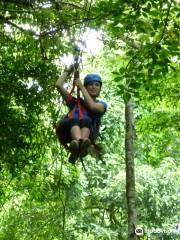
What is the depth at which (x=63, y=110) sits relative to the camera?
805 cm

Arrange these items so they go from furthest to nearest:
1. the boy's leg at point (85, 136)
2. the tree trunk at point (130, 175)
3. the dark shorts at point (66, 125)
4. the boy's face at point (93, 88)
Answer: the tree trunk at point (130, 175) → the boy's face at point (93, 88) → the dark shorts at point (66, 125) → the boy's leg at point (85, 136)

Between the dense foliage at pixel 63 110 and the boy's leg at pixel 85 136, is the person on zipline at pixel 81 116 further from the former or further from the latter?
the dense foliage at pixel 63 110

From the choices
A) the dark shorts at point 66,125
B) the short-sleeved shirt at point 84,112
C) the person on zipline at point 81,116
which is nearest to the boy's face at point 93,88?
the person on zipline at point 81,116

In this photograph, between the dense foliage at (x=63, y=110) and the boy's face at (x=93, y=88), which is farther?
the boy's face at (x=93, y=88)

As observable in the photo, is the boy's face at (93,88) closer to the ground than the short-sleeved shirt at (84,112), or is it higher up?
higher up

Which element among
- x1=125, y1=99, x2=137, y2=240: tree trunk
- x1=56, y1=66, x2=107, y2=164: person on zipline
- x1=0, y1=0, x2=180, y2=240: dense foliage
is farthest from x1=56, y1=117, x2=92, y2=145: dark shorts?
x1=125, y1=99, x2=137, y2=240: tree trunk

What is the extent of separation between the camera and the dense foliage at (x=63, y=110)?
14.5ft

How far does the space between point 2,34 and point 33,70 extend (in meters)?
0.59

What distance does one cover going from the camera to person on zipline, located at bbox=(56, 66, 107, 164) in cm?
440

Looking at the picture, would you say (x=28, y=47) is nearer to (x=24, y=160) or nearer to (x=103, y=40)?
(x=103, y=40)

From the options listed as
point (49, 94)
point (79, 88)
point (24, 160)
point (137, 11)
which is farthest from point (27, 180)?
point (137, 11)

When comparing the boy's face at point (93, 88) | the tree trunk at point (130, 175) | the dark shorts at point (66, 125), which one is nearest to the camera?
the dark shorts at point (66, 125)

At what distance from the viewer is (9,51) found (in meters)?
6.20

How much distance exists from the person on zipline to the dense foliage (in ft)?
0.94
